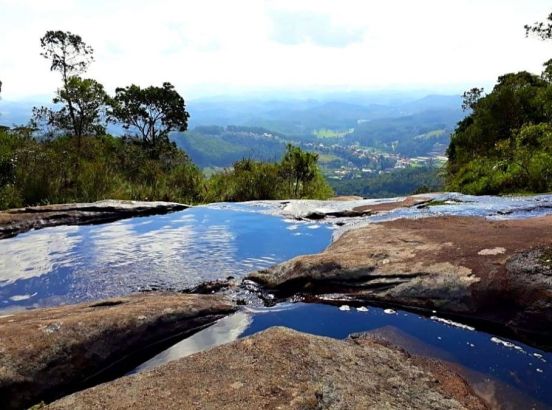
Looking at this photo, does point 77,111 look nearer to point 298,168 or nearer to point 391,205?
point 298,168

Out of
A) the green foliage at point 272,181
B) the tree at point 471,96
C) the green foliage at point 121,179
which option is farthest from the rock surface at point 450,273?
the tree at point 471,96

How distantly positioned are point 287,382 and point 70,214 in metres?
10.9

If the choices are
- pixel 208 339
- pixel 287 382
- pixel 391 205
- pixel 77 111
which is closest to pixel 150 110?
pixel 77 111

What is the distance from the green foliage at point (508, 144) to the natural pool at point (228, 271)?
501 centimetres

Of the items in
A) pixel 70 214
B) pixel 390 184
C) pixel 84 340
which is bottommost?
pixel 390 184

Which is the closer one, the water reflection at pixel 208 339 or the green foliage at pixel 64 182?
the water reflection at pixel 208 339

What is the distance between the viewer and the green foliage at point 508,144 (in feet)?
Answer: 61.3

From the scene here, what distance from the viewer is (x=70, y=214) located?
43.4 ft

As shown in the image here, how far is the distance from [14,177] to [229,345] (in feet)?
45.8

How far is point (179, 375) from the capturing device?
14.5 ft

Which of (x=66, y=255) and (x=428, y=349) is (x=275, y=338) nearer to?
(x=428, y=349)

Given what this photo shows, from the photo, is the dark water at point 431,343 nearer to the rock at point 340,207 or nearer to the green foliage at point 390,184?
the rock at point 340,207

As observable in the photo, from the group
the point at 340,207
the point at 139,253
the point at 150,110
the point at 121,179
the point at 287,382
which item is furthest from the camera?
the point at 150,110

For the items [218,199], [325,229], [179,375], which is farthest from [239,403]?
[218,199]
